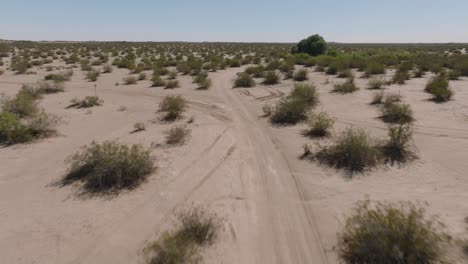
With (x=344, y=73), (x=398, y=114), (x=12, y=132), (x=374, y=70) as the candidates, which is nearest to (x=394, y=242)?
(x=398, y=114)

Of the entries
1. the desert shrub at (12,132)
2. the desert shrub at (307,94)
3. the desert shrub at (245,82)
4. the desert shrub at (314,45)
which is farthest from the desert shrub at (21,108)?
the desert shrub at (314,45)

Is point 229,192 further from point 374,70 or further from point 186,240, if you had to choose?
point 374,70

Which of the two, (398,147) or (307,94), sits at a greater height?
(307,94)

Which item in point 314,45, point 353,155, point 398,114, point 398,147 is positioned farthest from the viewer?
point 314,45

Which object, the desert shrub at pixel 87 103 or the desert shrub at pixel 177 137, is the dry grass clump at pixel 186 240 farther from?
the desert shrub at pixel 87 103

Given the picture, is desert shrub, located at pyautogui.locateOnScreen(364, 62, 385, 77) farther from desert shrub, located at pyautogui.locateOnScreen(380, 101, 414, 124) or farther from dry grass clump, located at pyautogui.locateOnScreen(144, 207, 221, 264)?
dry grass clump, located at pyautogui.locateOnScreen(144, 207, 221, 264)

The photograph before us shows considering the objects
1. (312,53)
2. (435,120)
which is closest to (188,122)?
(435,120)
